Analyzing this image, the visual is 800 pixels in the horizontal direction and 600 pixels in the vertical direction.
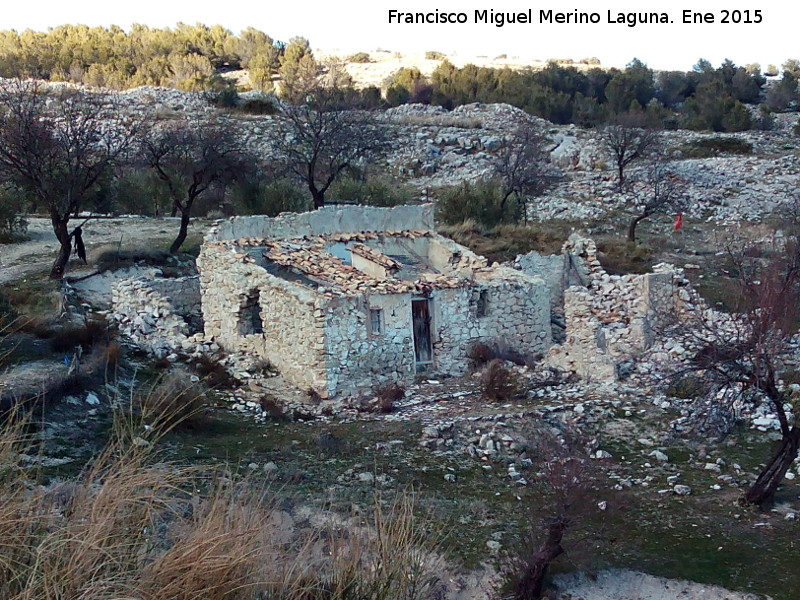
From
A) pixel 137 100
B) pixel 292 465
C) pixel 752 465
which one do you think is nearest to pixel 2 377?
pixel 292 465

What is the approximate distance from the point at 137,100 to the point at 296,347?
34.7 meters

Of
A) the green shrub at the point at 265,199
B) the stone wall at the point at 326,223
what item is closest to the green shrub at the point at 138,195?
the green shrub at the point at 265,199

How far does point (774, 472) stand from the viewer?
27.0 ft

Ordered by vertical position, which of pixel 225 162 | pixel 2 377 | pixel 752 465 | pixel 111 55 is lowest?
pixel 752 465

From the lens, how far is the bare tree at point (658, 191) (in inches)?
956

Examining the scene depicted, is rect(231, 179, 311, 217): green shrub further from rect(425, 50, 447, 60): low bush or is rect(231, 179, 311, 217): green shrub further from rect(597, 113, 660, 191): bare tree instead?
rect(425, 50, 447, 60): low bush

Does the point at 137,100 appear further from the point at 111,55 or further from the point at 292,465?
the point at 292,465

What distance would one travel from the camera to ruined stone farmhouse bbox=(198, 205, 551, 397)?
40.3 ft

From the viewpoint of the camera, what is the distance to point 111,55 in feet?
187

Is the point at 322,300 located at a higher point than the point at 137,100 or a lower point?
lower

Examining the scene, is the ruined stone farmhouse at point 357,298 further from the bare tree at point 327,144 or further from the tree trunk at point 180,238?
the bare tree at point 327,144

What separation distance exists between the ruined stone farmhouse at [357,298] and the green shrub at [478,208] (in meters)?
6.87

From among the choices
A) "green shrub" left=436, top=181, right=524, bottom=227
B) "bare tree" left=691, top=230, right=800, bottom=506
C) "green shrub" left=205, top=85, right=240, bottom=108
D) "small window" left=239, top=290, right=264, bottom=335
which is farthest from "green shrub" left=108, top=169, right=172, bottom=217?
"bare tree" left=691, top=230, right=800, bottom=506

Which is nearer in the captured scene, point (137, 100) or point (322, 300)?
point (322, 300)
